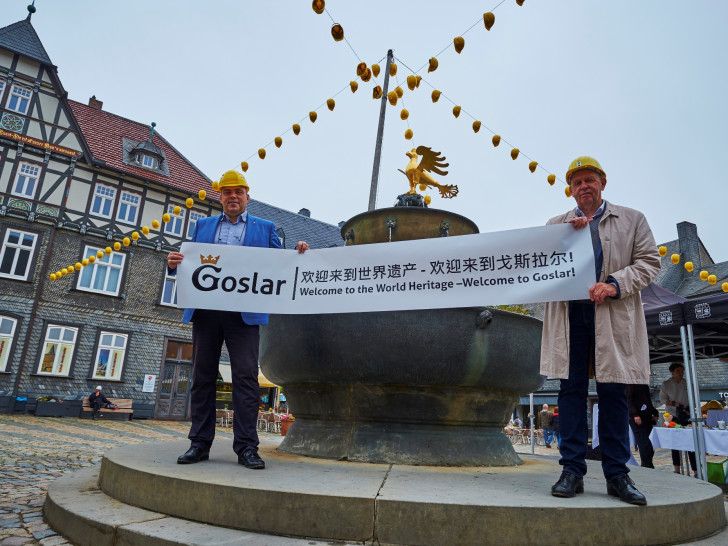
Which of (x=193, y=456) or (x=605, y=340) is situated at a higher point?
(x=605, y=340)

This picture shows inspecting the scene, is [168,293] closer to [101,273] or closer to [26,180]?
[101,273]

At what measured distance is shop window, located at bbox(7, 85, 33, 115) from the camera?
61.9ft

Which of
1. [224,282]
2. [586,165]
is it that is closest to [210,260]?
[224,282]

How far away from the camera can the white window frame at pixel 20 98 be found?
61.8ft

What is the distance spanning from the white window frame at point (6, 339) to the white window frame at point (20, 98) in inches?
307

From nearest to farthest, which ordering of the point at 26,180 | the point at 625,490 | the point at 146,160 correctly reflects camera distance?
the point at 625,490 < the point at 26,180 < the point at 146,160

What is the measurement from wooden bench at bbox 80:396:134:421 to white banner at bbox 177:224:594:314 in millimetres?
17727

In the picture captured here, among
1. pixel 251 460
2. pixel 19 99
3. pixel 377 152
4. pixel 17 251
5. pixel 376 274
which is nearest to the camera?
pixel 251 460

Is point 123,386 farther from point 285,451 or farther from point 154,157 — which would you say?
point 285,451

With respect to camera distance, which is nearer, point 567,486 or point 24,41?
point 567,486

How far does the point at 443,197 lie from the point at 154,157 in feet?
69.1

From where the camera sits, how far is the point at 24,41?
19391 mm

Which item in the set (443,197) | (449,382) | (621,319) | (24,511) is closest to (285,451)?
(449,382)

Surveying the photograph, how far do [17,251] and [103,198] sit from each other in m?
3.78
